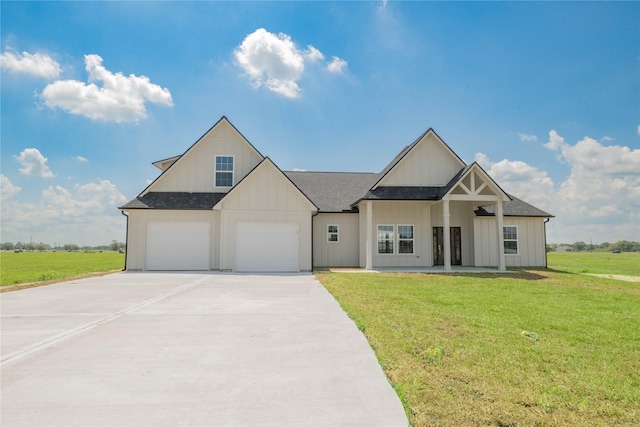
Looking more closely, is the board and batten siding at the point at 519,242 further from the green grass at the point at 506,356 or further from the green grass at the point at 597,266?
the green grass at the point at 506,356

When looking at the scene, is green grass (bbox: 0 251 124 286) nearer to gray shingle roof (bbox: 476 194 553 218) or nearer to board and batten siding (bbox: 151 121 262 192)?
board and batten siding (bbox: 151 121 262 192)

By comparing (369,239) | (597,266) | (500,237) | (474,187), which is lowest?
(597,266)

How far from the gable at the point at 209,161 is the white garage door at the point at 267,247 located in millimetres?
3132

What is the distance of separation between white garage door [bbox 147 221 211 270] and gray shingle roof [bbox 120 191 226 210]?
0.83m

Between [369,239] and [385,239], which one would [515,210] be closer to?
[385,239]

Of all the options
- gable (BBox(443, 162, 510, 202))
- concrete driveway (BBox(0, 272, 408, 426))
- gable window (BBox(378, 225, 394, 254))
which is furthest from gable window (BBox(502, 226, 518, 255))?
concrete driveway (BBox(0, 272, 408, 426))

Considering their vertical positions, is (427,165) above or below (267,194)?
above

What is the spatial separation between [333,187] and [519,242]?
11368 millimetres

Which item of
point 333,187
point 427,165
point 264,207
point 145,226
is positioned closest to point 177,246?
point 145,226

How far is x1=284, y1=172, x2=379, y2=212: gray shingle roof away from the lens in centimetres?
2041

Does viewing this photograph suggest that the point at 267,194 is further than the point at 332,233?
No

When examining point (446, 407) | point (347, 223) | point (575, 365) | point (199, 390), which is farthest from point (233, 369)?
point (347, 223)

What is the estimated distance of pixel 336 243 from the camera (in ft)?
65.2

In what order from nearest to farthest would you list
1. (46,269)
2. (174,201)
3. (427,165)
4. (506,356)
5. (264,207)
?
(506,356), (264,207), (174,201), (427,165), (46,269)
